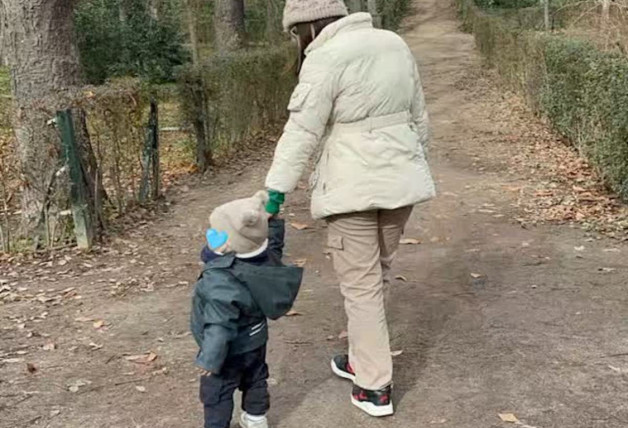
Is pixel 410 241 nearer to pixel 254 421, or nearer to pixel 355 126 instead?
pixel 355 126

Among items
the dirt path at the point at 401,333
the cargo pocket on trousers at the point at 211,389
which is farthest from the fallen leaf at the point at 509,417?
the cargo pocket on trousers at the point at 211,389

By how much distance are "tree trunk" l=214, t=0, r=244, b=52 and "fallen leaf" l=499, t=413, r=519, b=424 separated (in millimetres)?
12523

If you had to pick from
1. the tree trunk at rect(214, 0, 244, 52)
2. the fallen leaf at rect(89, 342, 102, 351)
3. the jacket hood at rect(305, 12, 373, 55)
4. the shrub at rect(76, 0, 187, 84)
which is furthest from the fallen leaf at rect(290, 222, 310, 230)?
the shrub at rect(76, 0, 187, 84)

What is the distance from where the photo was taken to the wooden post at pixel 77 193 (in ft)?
21.2

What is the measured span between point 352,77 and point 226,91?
7636 millimetres

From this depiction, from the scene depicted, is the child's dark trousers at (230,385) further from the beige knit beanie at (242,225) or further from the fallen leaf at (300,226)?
the fallen leaf at (300,226)

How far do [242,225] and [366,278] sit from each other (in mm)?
739

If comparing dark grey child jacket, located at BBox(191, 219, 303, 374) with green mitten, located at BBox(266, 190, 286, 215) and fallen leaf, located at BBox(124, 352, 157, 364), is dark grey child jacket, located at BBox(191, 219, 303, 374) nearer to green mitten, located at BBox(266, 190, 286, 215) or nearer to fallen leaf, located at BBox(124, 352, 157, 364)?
green mitten, located at BBox(266, 190, 286, 215)

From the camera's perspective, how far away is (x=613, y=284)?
216 inches

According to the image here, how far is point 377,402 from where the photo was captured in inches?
146

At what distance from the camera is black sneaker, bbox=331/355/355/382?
13.5ft

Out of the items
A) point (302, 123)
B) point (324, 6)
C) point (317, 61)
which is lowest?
point (302, 123)

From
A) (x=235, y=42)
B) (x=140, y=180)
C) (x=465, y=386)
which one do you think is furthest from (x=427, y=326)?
(x=235, y=42)

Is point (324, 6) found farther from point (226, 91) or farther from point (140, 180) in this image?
point (226, 91)
